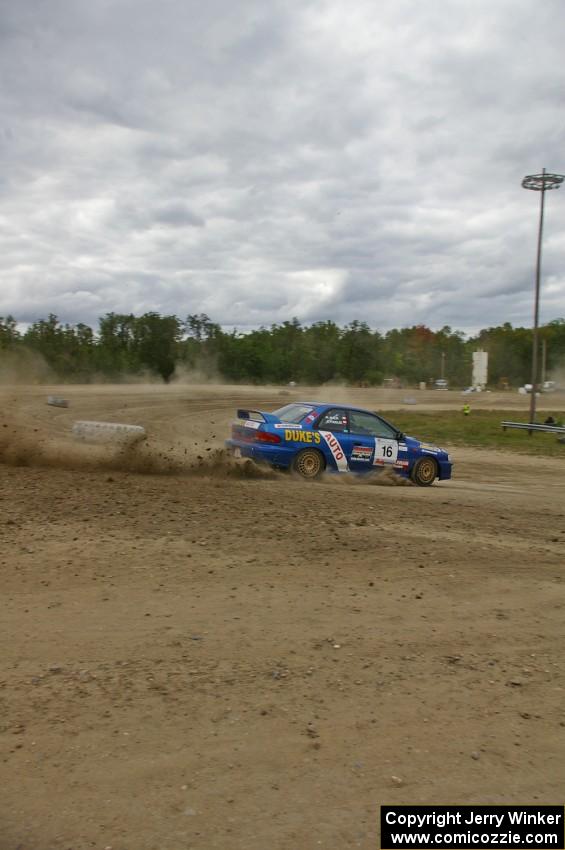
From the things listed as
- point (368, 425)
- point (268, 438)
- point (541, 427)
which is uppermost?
point (368, 425)

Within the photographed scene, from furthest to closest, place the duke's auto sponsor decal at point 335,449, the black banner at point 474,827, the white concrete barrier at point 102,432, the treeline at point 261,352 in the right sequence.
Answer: the treeline at point 261,352, the white concrete barrier at point 102,432, the duke's auto sponsor decal at point 335,449, the black banner at point 474,827

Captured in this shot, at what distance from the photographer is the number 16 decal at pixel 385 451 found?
11594 millimetres

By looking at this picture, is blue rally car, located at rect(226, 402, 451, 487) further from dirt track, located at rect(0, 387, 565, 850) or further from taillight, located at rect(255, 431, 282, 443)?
dirt track, located at rect(0, 387, 565, 850)

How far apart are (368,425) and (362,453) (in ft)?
1.83

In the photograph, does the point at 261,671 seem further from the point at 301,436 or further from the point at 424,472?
the point at 424,472

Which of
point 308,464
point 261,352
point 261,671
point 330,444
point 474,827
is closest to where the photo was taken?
point 474,827

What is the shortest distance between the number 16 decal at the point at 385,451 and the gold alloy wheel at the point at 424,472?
1.64 ft

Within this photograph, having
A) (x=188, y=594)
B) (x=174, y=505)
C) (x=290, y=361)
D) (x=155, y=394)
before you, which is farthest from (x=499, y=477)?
(x=290, y=361)

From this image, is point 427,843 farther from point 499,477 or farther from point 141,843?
point 499,477

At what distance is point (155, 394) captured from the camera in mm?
32500

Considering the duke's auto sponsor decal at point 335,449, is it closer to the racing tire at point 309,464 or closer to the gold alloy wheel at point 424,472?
the racing tire at point 309,464

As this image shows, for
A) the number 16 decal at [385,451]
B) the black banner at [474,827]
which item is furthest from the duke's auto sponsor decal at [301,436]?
the black banner at [474,827]

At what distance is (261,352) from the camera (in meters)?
69.7

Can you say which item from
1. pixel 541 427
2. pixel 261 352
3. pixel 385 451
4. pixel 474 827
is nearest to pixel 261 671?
pixel 474 827
